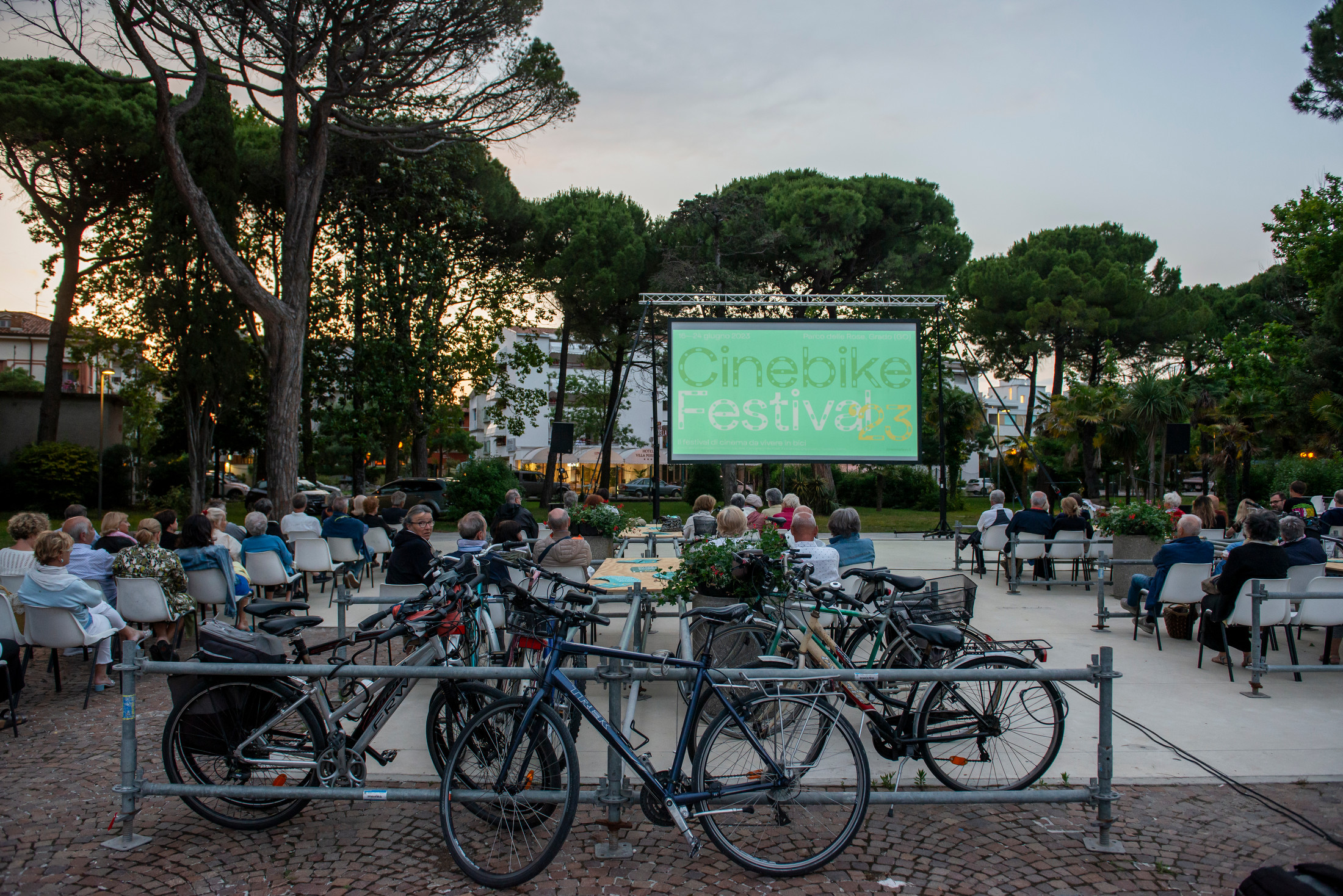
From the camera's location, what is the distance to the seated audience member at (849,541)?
603cm

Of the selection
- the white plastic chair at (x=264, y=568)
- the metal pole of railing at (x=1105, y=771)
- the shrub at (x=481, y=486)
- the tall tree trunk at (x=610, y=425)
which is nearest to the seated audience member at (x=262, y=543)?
the white plastic chair at (x=264, y=568)

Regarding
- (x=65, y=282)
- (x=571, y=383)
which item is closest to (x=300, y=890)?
(x=65, y=282)

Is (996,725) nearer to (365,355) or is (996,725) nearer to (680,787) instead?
(680,787)

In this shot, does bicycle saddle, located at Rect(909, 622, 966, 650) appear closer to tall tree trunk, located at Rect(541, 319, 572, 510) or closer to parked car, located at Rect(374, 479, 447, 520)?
parked car, located at Rect(374, 479, 447, 520)

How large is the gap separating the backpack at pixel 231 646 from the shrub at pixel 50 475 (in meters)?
20.6

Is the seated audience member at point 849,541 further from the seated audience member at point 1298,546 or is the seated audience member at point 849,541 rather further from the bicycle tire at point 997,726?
the seated audience member at point 1298,546

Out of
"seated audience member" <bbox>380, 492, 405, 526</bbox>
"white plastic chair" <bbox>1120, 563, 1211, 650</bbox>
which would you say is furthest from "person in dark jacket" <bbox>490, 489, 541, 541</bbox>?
"white plastic chair" <bbox>1120, 563, 1211, 650</bbox>

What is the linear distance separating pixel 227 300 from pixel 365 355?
9.82 feet

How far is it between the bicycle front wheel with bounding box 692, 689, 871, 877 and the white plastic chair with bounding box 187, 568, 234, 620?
478cm

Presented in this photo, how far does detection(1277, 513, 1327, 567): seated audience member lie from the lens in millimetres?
5727

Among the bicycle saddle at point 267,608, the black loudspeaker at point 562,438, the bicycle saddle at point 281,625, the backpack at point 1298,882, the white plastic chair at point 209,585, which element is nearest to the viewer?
the backpack at point 1298,882

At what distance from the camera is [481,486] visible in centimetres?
→ 1783

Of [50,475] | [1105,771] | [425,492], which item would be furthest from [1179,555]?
[50,475]

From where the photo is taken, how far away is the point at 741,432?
12406mm
